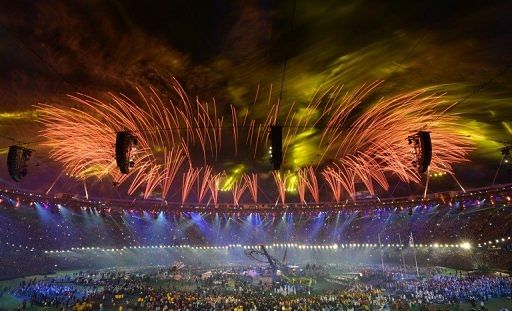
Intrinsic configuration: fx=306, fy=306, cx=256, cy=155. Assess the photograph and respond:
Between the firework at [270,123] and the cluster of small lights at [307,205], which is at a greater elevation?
the firework at [270,123]

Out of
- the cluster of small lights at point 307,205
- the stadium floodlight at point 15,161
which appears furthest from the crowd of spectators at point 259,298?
the stadium floodlight at point 15,161

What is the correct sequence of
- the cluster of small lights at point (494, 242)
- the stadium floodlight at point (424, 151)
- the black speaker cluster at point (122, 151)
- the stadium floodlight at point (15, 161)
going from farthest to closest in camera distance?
1. the cluster of small lights at point (494, 242)
2. the stadium floodlight at point (15, 161)
3. the stadium floodlight at point (424, 151)
4. the black speaker cluster at point (122, 151)

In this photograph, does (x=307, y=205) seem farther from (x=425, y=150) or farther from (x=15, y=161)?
(x=15, y=161)

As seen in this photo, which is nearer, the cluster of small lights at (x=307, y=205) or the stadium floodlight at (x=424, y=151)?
the stadium floodlight at (x=424, y=151)

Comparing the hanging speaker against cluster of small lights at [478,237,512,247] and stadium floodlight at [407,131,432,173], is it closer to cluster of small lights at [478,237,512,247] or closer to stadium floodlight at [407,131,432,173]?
stadium floodlight at [407,131,432,173]

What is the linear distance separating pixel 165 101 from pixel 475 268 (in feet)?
116

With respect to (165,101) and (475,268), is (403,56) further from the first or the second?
(475,268)

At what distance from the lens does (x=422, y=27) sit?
9664mm

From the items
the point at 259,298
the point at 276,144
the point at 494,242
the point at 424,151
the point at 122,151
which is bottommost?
the point at 259,298

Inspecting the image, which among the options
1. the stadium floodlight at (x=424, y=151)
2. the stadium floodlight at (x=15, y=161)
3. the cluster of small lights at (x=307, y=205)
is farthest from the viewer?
the cluster of small lights at (x=307, y=205)

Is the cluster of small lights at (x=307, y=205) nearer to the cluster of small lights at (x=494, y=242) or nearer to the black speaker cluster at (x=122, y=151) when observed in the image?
the cluster of small lights at (x=494, y=242)

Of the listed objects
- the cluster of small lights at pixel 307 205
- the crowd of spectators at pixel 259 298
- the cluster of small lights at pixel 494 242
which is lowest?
the crowd of spectators at pixel 259 298

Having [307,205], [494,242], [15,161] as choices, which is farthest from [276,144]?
[494,242]

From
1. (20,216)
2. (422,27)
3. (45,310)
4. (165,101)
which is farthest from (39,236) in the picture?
(422,27)
